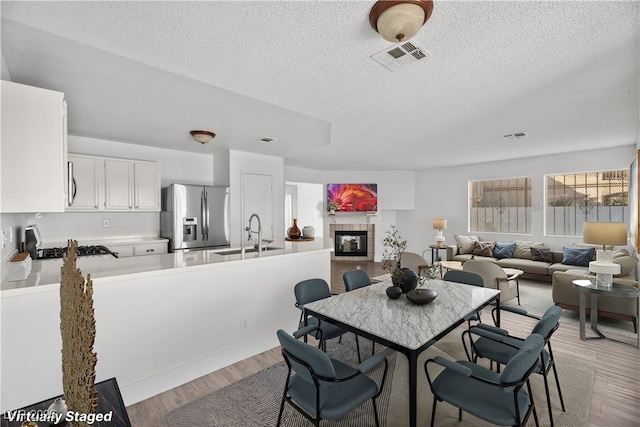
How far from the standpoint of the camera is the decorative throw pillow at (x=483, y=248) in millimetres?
6318

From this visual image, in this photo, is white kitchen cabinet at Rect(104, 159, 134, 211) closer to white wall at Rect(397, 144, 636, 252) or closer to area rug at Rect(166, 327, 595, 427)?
area rug at Rect(166, 327, 595, 427)

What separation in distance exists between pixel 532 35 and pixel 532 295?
4.49m

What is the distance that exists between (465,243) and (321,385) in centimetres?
607

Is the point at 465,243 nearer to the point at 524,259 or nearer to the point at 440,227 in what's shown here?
the point at 440,227

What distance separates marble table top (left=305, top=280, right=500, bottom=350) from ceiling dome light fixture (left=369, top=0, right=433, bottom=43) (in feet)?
5.57

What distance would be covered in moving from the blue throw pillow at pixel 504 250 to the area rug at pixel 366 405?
3757mm

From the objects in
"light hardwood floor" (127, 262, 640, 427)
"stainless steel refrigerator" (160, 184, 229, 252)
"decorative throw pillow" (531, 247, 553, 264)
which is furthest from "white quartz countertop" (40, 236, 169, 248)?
"decorative throw pillow" (531, 247, 553, 264)

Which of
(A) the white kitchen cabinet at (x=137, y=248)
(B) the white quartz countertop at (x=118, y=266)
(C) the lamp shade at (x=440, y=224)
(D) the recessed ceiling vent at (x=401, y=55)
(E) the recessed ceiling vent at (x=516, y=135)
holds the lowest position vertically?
(A) the white kitchen cabinet at (x=137, y=248)

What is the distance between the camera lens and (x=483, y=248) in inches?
251

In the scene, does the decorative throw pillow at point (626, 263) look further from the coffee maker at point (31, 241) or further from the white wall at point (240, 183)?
the coffee maker at point (31, 241)

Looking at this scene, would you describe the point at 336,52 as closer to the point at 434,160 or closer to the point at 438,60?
the point at 438,60

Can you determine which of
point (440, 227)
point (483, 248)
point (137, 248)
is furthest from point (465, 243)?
point (137, 248)

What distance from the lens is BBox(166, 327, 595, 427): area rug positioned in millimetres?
1994

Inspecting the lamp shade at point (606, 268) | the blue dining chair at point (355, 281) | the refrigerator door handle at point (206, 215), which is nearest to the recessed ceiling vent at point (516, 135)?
the lamp shade at point (606, 268)
